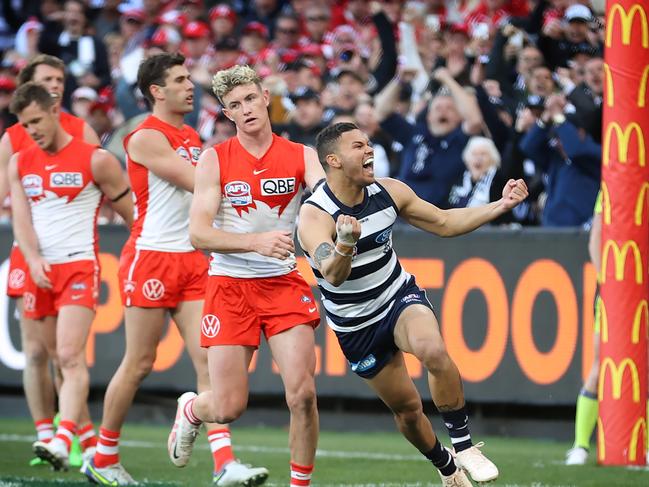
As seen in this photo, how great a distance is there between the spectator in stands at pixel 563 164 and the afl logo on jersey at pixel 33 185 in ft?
16.4

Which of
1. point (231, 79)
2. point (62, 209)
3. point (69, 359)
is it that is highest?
point (231, 79)

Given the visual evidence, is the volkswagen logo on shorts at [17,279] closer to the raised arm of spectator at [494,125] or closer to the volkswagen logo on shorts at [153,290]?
the volkswagen logo on shorts at [153,290]

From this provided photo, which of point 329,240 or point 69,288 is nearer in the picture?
point 329,240

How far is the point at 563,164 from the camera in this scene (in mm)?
12664

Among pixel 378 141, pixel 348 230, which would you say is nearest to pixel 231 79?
pixel 348 230

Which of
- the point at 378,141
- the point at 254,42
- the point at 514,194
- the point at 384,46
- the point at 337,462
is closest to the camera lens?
the point at 514,194

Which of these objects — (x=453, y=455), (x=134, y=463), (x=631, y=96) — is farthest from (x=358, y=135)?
(x=134, y=463)

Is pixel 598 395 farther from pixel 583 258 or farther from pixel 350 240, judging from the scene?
pixel 350 240

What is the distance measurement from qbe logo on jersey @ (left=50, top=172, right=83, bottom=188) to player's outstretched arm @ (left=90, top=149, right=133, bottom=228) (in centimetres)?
12

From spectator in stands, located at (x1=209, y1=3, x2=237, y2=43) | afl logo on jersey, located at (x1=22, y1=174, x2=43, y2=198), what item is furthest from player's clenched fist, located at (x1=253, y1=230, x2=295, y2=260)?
spectator in stands, located at (x1=209, y1=3, x2=237, y2=43)

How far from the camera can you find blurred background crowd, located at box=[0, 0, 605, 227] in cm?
1277

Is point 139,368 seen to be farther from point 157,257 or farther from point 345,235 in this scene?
point 345,235

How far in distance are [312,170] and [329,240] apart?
83 cm

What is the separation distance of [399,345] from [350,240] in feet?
3.22
